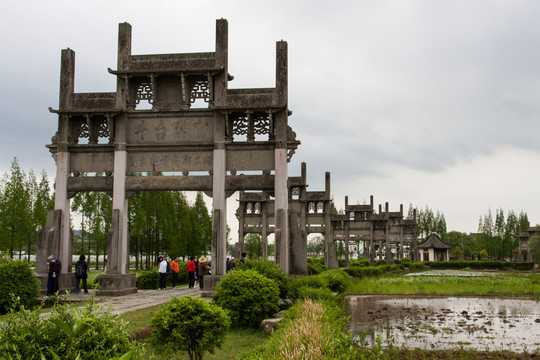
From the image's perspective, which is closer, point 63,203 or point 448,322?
point 448,322

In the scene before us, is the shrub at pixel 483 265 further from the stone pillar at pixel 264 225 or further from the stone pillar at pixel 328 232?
the stone pillar at pixel 264 225

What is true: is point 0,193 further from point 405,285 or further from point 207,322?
point 207,322

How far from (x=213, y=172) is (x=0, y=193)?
24581 millimetres

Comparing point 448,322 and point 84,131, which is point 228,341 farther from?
point 84,131

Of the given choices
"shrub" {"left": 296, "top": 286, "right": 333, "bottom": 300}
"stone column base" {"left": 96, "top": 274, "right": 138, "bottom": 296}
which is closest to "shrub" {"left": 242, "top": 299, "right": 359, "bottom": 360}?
"shrub" {"left": 296, "top": 286, "right": 333, "bottom": 300}

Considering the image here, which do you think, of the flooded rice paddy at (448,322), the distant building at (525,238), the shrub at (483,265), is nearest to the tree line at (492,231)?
the distant building at (525,238)

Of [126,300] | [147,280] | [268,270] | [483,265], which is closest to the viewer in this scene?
[268,270]

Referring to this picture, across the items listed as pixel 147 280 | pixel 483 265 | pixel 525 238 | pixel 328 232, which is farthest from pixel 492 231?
pixel 147 280

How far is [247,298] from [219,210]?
6834 millimetres

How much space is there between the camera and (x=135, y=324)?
10195 mm

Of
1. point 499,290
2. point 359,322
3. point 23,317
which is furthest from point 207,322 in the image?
point 499,290

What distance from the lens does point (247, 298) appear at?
11.2 metres

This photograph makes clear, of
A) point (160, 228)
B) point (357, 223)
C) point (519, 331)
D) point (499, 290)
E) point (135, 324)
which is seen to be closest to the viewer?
point (135, 324)

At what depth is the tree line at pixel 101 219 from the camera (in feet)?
112
